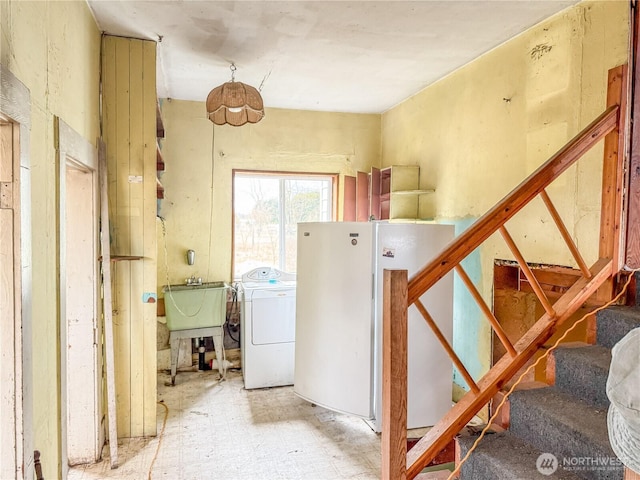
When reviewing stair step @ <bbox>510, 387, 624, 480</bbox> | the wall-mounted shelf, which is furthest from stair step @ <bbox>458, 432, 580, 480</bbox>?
the wall-mounted shelf

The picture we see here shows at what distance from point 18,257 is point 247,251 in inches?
Answer: 121

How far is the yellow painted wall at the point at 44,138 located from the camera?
4.37 ft

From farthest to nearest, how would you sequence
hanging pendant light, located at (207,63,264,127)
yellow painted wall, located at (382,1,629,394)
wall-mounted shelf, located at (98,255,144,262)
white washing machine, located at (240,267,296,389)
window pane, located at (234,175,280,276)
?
window pane, located at (234,175,280,276), white washing machine, located at (240,267,296,389), hanging pendant light, located at (207,63,264,127), wall-mounted shelf, located at (98,255,144,262), yellow painted wall, located at (382,1,629,394)

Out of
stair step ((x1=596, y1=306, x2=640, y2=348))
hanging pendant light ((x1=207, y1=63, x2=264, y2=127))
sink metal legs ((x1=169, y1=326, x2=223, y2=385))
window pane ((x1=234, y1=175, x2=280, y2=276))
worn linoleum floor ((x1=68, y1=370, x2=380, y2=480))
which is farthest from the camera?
window pane ((x1=234, y1=175, x2=280, y2=276))

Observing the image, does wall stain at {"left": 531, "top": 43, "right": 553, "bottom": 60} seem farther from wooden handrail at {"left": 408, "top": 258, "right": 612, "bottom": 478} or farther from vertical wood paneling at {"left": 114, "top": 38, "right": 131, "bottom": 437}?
vertical wood paneling at {"left": 114, "top": 38, "right": 131, "bottom": 437}

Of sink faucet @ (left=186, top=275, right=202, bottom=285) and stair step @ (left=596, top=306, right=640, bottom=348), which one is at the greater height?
stair step @ (left=596, top=306, right=640, bottom=348)

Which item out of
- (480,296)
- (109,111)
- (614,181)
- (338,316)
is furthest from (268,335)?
(614,181)

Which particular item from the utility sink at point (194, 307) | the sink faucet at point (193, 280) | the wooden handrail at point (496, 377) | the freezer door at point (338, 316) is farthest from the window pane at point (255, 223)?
the wooden handrail at point (496, 377)

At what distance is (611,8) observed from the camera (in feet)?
6.70

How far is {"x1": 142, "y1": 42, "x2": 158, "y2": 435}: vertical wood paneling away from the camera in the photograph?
9.00 ft

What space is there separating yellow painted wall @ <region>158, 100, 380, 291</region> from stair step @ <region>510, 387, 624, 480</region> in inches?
123

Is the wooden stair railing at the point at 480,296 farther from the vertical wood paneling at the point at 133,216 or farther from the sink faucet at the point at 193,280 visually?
the sink faucet at the point at 193,280

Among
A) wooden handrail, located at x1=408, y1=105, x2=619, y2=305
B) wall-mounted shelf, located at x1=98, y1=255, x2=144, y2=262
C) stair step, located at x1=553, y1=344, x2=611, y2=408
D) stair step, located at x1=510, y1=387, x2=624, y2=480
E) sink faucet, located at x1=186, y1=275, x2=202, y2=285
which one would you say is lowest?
stair step, located at x1=510, y1=387, x2=624, y2=480

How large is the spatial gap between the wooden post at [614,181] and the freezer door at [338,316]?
52.1 inches
